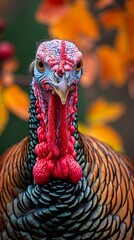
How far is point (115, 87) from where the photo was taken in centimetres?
604

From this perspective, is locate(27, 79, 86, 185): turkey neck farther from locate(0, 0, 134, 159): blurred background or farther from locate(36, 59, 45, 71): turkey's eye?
locate(0, 0, 134, 159): blurred background

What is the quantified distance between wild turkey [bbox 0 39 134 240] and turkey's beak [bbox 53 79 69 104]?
2 cm

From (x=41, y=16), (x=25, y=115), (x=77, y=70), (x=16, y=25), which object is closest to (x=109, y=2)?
(x=41, y=16)

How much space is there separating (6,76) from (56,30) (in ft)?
1.26

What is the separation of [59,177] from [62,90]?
37 centimetres

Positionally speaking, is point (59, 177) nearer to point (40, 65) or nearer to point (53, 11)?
point (40, 65)

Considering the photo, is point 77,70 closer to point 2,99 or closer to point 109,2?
point 109,2

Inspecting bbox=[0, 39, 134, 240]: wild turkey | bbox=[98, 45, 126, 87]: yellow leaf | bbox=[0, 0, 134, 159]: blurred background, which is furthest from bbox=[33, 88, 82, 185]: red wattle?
bbox=[98, 45, 126, 87]: yellow leaf

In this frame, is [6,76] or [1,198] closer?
[1,198]

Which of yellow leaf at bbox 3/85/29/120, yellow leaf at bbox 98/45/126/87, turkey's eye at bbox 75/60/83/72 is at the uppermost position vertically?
yellow leaf at bbox 98/45/126/87

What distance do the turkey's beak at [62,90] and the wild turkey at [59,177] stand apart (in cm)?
2

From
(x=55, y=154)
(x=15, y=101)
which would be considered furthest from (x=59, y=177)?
(x=15, y=101)

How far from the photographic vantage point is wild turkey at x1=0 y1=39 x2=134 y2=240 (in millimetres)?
2047

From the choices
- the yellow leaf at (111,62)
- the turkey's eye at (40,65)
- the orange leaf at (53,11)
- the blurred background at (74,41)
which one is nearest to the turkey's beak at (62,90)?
the turkey's eye at (40,65)
